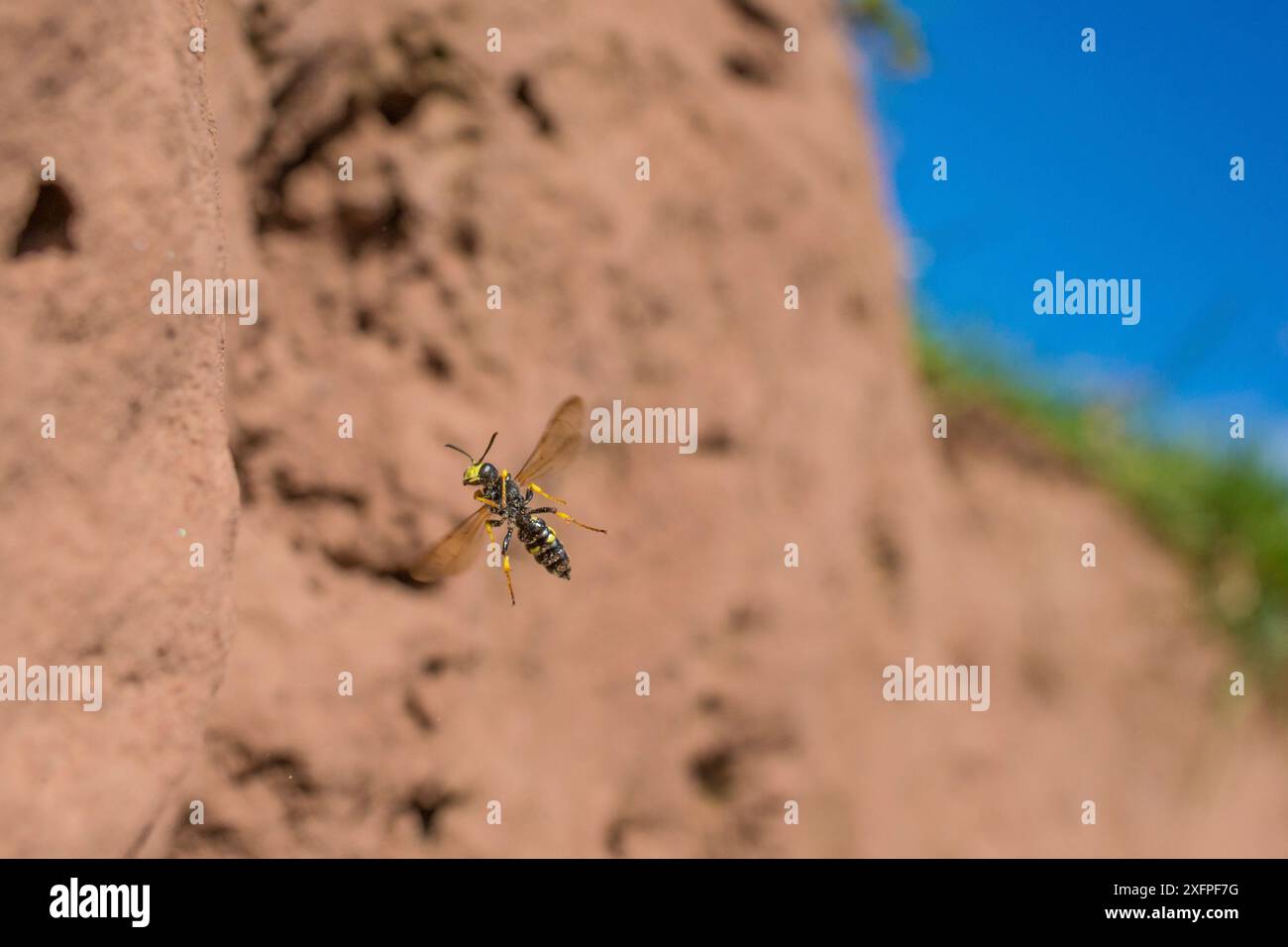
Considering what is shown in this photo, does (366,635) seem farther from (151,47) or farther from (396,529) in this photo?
(151,47)

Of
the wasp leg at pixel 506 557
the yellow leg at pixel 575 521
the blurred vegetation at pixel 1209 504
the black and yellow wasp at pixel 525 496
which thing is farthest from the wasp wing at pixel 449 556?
the blurred vegetation at pixel 1209 504

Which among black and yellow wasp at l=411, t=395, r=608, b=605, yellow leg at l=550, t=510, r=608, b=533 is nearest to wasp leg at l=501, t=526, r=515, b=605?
black and yellow wasp at l=411, t=395, r=608, b=605

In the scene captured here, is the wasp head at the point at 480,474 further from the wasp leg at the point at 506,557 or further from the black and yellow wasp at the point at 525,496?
the wasp leg at the point at 506,557

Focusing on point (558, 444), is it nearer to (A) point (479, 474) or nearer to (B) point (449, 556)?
(A) point (479, 474)

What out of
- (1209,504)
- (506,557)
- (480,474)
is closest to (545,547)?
(506,557)

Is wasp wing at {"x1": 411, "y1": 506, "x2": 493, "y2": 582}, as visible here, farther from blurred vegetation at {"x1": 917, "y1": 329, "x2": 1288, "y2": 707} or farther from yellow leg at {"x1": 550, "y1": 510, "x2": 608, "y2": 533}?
blurred vegetation at {"x1": 917, "y1": 329, "x2": 1288, "y2": 707}

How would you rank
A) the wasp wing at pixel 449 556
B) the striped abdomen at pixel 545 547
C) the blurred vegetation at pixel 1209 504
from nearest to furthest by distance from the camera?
the wasp wing at pixel 449 556
the striped abdomen at pixel 545 547
the blurred vegetation at pixel 1209 504

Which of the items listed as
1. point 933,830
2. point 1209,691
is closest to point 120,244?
point 933,830
